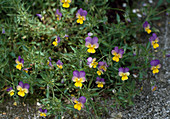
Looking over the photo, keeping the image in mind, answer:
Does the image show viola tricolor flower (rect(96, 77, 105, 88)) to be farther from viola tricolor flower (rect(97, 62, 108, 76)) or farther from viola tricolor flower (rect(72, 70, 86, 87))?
viola tricolor flower (rect(72, 70, 86, 87))

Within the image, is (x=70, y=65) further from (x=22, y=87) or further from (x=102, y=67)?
(x=22, y=87)

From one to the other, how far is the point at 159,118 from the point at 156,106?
16 centimetres

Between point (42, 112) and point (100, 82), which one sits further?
point (100, 82)

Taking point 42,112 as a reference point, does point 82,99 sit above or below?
above

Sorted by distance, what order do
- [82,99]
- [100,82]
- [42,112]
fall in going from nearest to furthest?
[82,99]
[42,112]
[100,82]

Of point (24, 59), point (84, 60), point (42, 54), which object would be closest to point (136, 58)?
point (84, 60)

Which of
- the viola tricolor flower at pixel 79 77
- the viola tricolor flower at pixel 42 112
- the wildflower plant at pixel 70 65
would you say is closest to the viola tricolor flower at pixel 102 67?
the wildflower plant at pixel 70 65

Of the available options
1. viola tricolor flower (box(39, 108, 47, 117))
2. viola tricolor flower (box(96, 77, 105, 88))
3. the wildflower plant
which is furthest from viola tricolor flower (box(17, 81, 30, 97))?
viola tricolor flower (box(96, 77, 105, 88))

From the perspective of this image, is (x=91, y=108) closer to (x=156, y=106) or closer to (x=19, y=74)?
(x=156, y=106)

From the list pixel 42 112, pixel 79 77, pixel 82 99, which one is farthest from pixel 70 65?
pixel 42 112

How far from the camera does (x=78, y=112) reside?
245 centimetres

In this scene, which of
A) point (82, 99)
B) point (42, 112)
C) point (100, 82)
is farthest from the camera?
point (100, 82)

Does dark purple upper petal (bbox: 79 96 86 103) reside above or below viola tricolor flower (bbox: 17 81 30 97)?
below

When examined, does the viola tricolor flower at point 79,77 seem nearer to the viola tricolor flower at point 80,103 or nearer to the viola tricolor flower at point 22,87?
the viola tricolor flower at point 80,103
